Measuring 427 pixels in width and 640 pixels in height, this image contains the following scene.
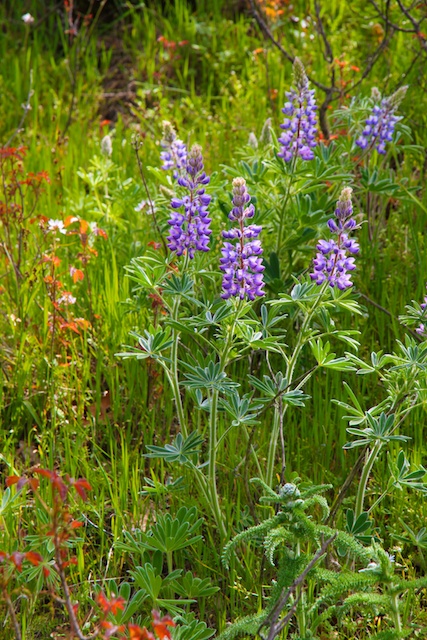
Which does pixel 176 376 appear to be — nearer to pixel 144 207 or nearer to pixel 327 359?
pixel 327 359

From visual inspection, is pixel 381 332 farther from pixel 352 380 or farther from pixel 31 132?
pixel 31 132

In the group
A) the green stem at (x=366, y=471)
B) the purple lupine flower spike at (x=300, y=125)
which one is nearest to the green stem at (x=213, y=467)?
the green stem at (x=366, y=471)

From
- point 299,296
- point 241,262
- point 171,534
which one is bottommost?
point 171,534

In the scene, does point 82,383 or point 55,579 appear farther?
point 82,383

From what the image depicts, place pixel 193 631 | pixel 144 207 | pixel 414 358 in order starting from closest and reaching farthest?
pixel 193 631 < pixel 414 358 < pixel 144 207

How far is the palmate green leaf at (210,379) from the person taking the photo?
2.04 meters

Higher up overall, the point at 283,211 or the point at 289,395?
the point at 283,211

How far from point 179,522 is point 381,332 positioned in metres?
1.26

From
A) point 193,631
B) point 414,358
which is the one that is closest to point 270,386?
point 414,358

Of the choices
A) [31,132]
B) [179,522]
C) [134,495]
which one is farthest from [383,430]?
[31,132]

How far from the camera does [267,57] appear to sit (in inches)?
196

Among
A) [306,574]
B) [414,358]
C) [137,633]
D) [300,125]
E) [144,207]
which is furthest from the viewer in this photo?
[144,207]

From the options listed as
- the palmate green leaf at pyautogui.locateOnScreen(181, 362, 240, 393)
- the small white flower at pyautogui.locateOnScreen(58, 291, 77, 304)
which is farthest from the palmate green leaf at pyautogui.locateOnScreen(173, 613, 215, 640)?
the small white flower at pyautogui.locateOnScreen(58, 291, 77, 304)

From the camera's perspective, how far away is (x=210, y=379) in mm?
2062
